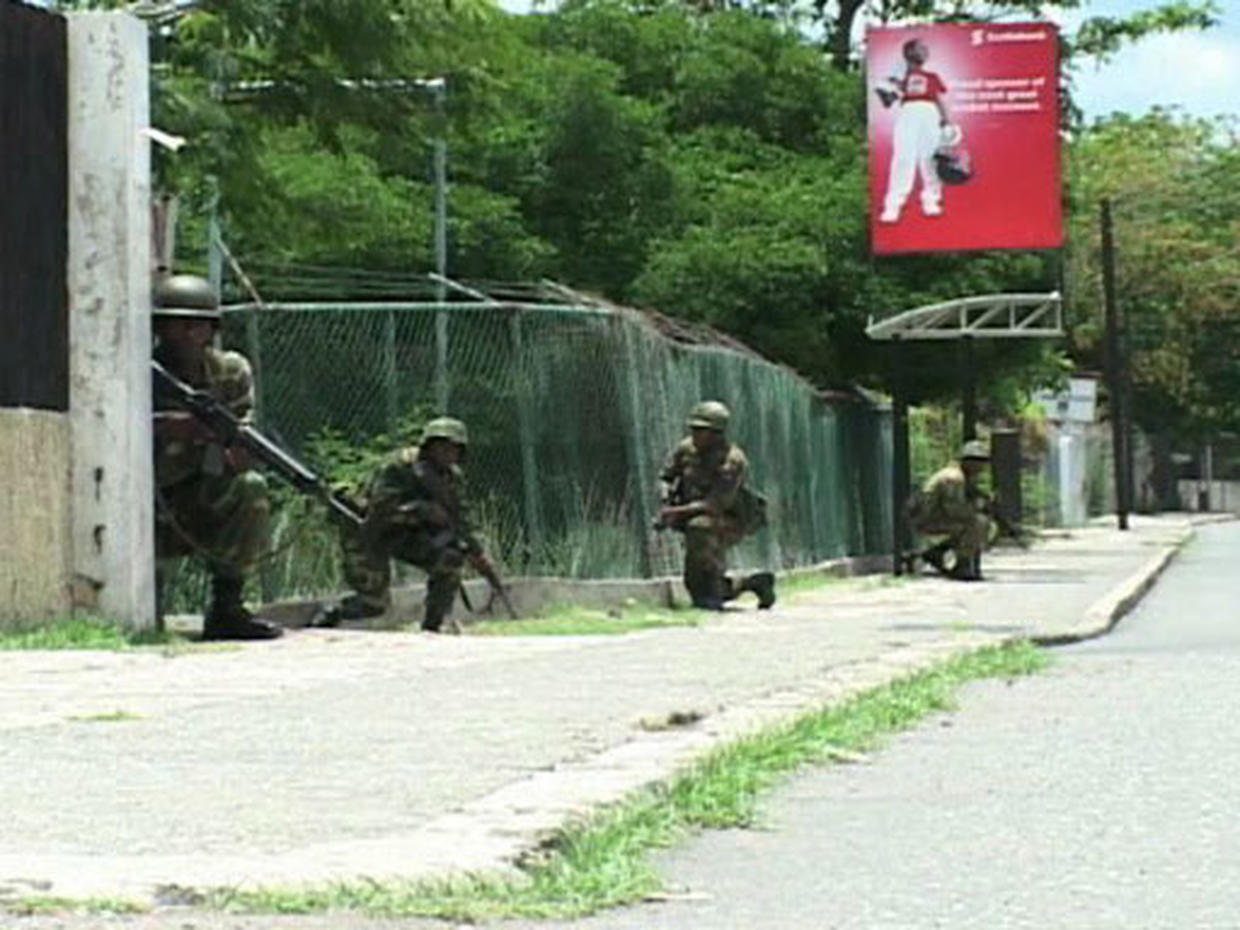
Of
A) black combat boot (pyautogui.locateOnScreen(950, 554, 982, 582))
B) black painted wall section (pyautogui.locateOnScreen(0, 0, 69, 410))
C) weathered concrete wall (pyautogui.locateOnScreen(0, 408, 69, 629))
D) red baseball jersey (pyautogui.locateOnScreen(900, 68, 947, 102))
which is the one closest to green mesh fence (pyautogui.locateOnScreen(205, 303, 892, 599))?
weathered concrete wall (pyautogui.locateOnScreen(0, 408, 69, 629))

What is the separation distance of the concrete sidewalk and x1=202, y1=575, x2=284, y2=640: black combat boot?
0.96ft

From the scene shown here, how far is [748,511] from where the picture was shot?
1984 cm

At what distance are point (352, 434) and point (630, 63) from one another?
56.5 ft

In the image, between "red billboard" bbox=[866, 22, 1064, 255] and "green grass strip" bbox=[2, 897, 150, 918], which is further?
"red billboard" bbox=[866, 22, 1064, 255]

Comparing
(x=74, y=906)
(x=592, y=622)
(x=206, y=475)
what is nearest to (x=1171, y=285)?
(x=592, y=622)

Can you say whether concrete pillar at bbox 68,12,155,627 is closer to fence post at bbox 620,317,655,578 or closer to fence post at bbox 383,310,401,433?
fence post at bbox 383,310,401,433

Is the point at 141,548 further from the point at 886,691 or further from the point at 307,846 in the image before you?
the point at 307,846

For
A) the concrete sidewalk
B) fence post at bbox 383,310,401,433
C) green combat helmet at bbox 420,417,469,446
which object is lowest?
the concrete sidewalk

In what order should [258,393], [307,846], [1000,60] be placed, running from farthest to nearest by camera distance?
[1000,60] → [258,393] → [307,846]

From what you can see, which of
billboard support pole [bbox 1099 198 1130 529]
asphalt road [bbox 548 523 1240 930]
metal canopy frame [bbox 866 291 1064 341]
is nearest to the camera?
asphalt road [bbox 548 523 1240 930]

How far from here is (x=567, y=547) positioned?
19.0 meters

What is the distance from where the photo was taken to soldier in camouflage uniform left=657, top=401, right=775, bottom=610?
1938cm

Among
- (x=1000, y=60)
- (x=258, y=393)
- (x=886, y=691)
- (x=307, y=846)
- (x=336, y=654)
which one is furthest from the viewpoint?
(x=1000, y=60)

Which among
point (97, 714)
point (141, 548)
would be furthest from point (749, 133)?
point (97, 714)
